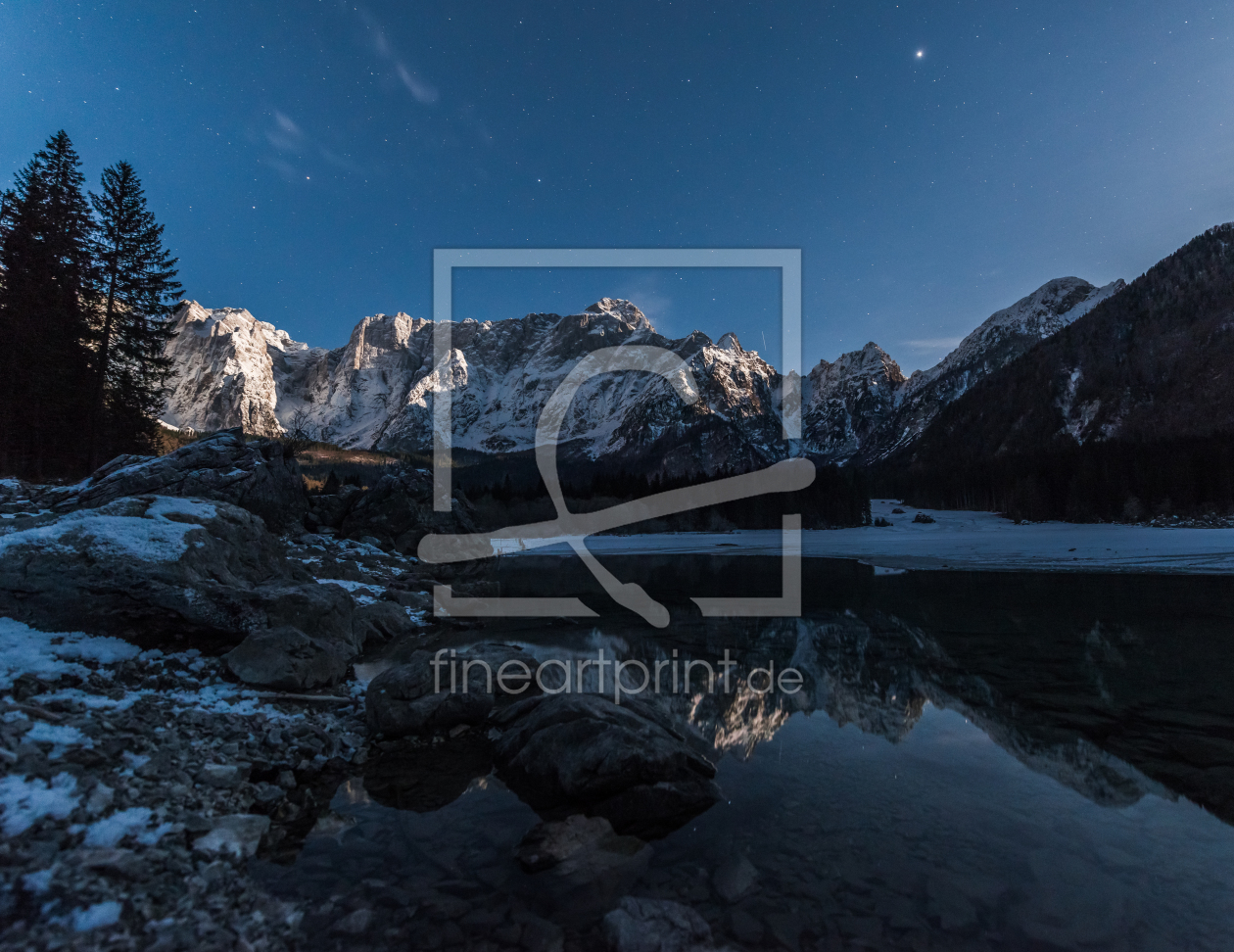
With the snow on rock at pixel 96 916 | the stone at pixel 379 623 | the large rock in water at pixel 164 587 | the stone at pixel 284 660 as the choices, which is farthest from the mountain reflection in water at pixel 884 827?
the stone at pixel 379 623

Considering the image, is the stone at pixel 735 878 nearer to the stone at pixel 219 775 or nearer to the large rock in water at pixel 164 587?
the stone at pixel 219 775

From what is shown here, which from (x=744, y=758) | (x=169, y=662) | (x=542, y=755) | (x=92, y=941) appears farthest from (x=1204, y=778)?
(x=169, y=662)

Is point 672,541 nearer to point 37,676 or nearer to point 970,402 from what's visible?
point 37,676

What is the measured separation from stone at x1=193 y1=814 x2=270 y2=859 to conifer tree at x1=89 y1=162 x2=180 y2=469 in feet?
124

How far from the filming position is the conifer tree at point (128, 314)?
112 feet

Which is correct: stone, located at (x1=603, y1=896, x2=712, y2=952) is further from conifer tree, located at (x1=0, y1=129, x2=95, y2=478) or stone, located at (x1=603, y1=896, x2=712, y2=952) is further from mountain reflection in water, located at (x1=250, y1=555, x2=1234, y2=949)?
conifer tree, located at (x1=0, y1=129, x2=95, y2=478)

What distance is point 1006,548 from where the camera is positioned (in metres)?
47.0

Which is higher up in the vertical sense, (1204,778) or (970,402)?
(970,402)

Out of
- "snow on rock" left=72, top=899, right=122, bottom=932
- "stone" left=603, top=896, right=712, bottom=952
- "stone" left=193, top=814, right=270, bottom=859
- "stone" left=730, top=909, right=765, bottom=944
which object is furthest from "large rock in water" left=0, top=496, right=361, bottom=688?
"stone" left=730, top=909, right=765, bottom=944

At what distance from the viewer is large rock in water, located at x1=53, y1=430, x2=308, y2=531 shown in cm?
1862

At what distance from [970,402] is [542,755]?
22940 centimetres

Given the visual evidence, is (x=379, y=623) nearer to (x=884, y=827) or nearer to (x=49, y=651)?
(x=49, y=651)

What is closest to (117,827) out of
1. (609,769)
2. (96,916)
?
(96,916)

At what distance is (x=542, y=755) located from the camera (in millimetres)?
8109
